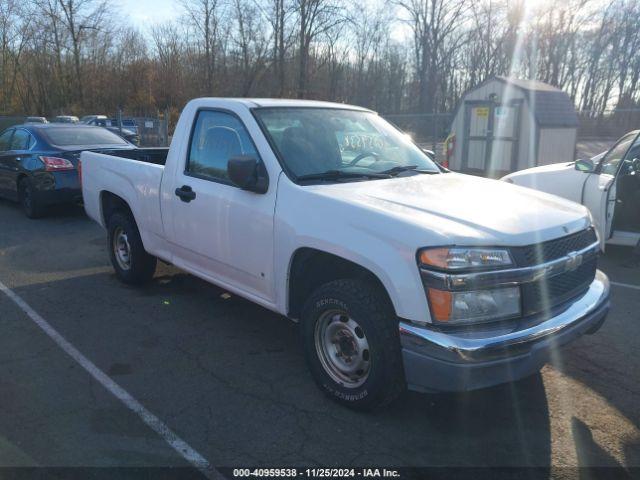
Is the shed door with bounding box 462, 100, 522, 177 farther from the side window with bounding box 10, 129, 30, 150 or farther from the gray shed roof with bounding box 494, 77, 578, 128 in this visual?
the side window with bounding box 10, 129, 30, 150

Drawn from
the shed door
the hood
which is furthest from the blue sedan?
the shed door

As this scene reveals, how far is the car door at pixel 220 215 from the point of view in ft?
12.6

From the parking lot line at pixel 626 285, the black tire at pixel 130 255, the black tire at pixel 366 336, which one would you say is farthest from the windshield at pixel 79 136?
the parking lot line at pixel 626 285

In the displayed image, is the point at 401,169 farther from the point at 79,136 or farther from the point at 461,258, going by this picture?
the point at 79,136

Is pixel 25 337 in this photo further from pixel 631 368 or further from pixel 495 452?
pixel 631 368

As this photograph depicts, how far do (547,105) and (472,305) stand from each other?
44.5 ft

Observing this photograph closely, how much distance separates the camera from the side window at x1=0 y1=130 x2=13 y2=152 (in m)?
10.1

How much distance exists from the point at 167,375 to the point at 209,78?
38340 mm

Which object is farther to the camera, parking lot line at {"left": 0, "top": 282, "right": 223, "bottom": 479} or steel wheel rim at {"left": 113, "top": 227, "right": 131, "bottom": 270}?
steel wheel rim at {"left": 113, "top": 227, "right": 131, "bottom": 270}

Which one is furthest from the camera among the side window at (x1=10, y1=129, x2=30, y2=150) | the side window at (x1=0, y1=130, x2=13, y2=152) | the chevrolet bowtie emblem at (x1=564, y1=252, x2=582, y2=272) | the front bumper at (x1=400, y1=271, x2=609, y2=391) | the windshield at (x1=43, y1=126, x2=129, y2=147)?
the side window at (x1=0, y1=130, x2=13, y2=152)

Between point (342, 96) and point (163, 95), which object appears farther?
point (342, 96)

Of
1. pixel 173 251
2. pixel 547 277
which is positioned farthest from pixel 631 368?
pixel 173 251

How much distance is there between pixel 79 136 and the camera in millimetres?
9641

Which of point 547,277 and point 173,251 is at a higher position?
point 547,277
